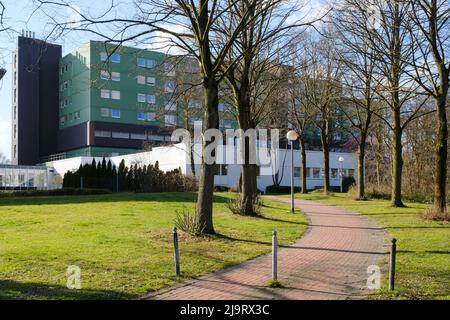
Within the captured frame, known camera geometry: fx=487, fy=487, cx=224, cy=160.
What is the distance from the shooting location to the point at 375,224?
18.1 metres

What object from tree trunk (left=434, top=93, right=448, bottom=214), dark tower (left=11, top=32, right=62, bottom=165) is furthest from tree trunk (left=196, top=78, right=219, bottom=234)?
dark tower (left=11, top=32, right=62, bottom=165)

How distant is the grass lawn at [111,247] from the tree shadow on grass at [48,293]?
0.6 inches

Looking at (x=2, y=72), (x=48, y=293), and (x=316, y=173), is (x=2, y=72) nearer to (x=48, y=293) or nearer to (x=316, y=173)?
(x=48, y=293)

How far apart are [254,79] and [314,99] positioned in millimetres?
14427

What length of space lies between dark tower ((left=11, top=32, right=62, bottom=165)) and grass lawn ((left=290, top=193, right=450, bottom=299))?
6142cm

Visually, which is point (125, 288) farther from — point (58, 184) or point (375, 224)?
point (58, 184)

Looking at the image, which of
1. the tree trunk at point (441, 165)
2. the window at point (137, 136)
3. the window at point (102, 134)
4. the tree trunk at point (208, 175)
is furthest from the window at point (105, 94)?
the tree trunk at point (208, 175)

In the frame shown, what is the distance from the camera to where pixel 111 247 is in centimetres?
1174

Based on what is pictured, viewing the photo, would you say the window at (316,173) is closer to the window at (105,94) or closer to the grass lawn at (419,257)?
the window at (105,94)

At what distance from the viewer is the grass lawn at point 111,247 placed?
8.19 metres

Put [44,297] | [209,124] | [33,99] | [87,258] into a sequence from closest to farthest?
[44,297] < [87,258] < [209,124] < [33,99]
